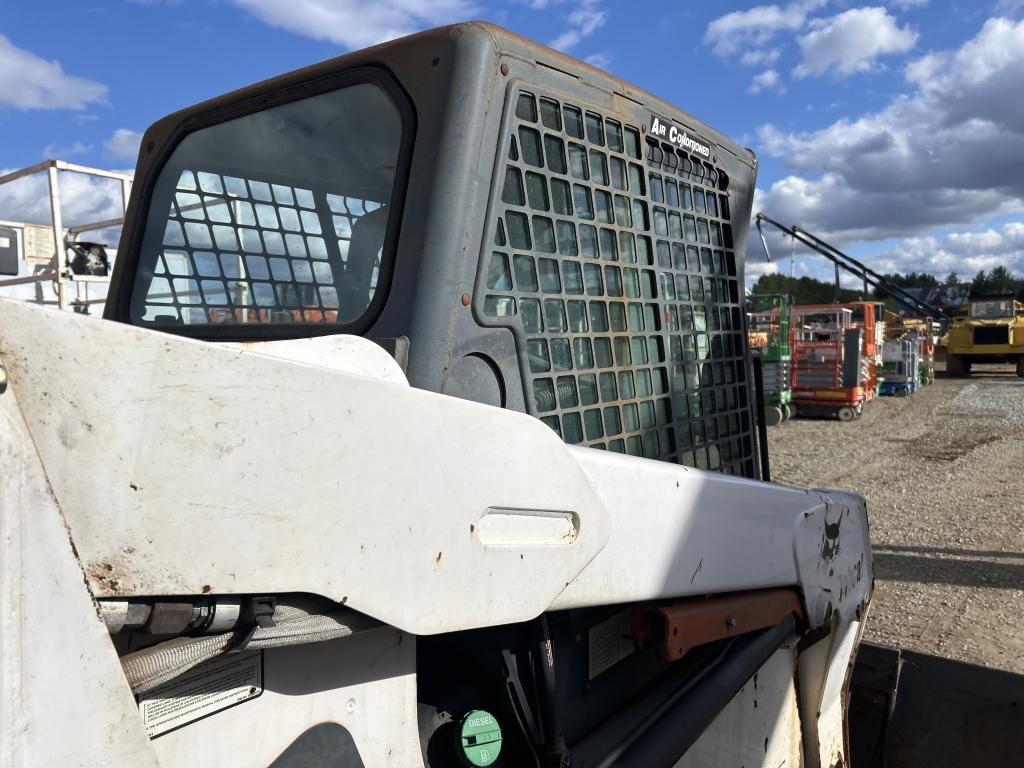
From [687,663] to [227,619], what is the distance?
4.92ft

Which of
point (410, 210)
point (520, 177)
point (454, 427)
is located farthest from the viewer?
point (520, 177)

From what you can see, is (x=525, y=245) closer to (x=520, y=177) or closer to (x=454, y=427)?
(x=520, y=177)

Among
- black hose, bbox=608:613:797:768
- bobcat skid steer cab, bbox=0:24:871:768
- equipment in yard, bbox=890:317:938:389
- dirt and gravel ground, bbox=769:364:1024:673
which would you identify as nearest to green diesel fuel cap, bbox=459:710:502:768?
bobcat skid steer cab, bbox=0:24:871:768

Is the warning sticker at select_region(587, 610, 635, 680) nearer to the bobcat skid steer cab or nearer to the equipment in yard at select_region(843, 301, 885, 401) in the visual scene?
the bobcat skid steer cab

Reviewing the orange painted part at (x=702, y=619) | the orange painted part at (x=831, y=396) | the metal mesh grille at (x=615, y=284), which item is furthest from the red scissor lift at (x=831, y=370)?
the orange painted part at (x=702, y=619)

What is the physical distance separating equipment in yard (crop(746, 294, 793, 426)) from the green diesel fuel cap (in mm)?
12546

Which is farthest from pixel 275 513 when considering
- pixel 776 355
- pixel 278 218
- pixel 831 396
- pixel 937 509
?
pixel 831 396

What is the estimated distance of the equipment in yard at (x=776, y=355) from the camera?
44.8ft

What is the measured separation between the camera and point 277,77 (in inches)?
76.5

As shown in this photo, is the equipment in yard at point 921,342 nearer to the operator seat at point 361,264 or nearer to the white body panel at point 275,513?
the operator seat at point 361,264

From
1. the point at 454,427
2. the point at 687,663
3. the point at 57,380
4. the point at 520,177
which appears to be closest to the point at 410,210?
the point at 520,177

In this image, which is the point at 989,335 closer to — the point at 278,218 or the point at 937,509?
the point at 937,509

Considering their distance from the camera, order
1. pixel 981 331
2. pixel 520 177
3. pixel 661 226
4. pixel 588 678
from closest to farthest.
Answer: pixel 520 177 → pixel 588 678 → pixel 661 226 → pixel 981 331

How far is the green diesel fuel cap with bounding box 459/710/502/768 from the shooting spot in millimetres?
1423
